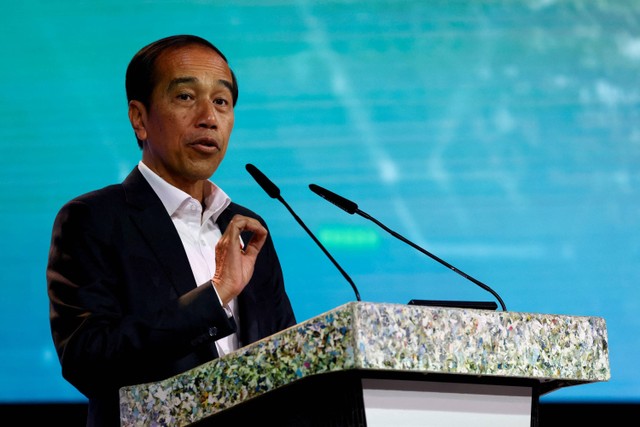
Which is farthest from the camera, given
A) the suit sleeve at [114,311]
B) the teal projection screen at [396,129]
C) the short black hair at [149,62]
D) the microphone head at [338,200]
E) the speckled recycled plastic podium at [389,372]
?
the teal projection screen at [396,129]

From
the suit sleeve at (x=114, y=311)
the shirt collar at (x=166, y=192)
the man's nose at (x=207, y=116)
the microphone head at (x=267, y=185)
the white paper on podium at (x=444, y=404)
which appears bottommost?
the white paper on podium at (x=444, y=404)

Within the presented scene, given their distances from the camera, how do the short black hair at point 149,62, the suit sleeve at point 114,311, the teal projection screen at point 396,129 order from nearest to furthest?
the suit sleeve at point 114,311, the short black hair at point 149,62, the teal projection screen at point 396,129

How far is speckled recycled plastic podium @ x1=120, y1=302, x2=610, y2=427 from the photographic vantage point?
4.34ft

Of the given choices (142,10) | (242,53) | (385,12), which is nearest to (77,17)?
(142,10)

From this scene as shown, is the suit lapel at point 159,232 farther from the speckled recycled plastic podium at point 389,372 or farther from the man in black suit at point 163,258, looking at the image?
the speckled recycled plastic podium at point 389,372

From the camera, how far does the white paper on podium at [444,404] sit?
1.36 metres

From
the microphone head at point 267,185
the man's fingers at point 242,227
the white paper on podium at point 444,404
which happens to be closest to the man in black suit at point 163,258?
the man's fingers at point 242,227

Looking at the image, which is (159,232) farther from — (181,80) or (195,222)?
(181,80)

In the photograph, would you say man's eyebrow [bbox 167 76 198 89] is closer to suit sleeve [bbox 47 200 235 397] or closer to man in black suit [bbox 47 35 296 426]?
man in black suit [bbox 47 35 296 426]

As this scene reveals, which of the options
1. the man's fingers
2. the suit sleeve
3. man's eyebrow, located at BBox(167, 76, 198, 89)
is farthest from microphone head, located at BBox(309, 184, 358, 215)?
man's eyebrow, located at BBox(167, 76, 198, 89)

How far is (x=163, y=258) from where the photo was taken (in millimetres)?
1979

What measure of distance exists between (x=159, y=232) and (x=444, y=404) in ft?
2.67

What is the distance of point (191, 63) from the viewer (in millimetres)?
2236

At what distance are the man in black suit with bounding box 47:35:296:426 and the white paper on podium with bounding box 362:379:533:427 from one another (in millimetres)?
395
